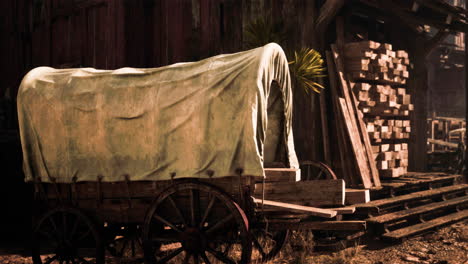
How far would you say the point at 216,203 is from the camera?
5.59m

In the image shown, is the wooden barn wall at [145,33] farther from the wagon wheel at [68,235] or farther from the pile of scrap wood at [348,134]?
the wagon wheel at [68,235]

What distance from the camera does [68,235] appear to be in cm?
622

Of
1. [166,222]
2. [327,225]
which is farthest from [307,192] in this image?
[166,222]

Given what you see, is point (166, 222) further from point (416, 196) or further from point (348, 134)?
point (416, 196)

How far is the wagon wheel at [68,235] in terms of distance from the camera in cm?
600

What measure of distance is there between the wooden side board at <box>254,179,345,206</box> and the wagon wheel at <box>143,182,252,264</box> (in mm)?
573

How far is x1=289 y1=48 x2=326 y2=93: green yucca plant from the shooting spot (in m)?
8.59

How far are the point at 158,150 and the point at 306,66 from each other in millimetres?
3862

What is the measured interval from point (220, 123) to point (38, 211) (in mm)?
2937

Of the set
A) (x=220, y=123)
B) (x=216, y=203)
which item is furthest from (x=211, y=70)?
(x=216, y=203)

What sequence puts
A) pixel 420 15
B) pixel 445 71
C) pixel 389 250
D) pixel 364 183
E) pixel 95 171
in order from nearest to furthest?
pixel 95 171 → pixel 389 250 → pixel 364 183 → pixel 420 15 → pixel 445 71

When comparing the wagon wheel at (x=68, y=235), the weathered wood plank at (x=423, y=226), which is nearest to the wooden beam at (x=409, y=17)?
the weathered wood plank at (x=423, y=226)

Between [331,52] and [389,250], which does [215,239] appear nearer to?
[389,250]

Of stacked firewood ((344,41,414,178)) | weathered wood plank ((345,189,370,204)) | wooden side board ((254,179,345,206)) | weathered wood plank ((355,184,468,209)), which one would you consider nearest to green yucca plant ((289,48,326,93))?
stacked firewood ((344,41,414,178))
